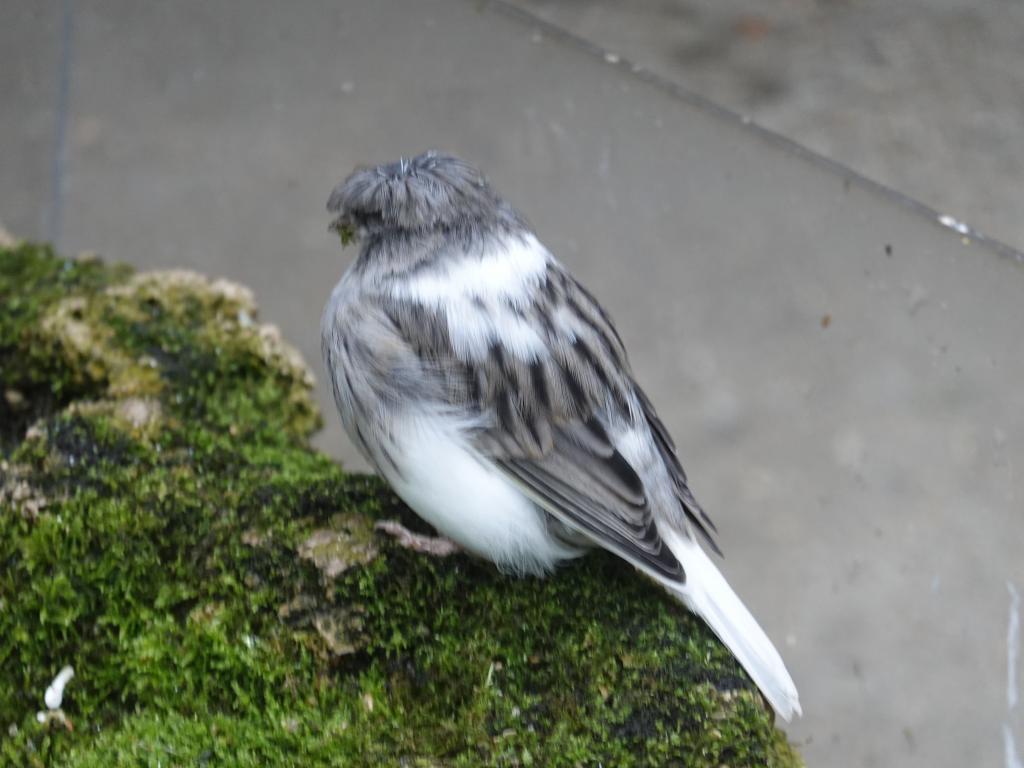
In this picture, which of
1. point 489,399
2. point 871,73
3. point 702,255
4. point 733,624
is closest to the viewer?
point 733,624

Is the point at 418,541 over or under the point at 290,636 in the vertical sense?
over

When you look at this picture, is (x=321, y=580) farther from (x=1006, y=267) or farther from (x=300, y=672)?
(x=1006, y=267)

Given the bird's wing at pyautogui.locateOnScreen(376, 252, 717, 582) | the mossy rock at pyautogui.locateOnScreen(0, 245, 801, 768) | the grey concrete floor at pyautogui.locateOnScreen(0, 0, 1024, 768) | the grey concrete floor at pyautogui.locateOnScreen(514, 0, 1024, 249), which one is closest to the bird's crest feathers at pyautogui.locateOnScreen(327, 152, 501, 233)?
the bird's wing at pyautogui.locateOnScreen(376, 252, 717, 582)

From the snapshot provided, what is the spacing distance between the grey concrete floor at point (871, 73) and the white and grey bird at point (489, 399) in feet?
8.83

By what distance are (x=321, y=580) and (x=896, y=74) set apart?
14.2 feet

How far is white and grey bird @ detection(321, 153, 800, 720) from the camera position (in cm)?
265

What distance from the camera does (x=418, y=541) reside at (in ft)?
9.07

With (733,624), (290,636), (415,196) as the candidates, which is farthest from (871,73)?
(290,636)

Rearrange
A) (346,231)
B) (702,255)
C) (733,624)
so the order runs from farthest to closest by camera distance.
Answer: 1. (702,255)
2. (346,231)
3. (733,624)

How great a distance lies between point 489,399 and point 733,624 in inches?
29.4

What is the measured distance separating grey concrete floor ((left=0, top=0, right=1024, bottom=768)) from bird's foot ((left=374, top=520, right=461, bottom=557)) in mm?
2112

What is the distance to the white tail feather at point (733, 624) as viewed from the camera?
2516mm

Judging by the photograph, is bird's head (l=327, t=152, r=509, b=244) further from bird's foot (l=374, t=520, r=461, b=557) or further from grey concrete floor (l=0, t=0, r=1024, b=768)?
grey concrete floor (l=0, t=0, r=1024, b=768)

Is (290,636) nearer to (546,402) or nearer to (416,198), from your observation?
(546,402)
